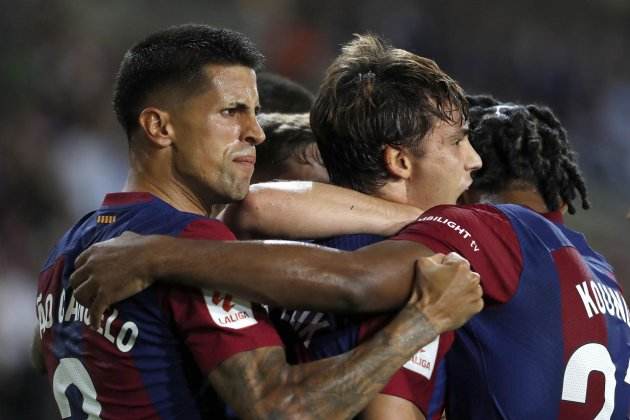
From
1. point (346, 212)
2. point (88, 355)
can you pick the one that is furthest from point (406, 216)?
point (88, 355)

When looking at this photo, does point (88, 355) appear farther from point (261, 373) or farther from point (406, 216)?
point (406, 216)

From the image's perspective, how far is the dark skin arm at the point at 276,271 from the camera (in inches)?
107

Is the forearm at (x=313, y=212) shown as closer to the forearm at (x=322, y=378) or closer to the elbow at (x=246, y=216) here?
the elbow at (x=246, y=216)

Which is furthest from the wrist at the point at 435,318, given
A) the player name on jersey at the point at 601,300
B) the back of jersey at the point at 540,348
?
the player name on jersey at the point at 601,300

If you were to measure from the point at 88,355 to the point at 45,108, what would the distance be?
5.82 metres

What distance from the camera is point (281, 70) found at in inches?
398

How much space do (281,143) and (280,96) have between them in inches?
39.5

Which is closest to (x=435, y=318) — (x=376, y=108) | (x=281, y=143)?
(x=376, y=108)

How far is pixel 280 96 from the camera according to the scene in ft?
16.5

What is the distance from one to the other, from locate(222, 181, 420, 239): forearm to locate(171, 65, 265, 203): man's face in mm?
75

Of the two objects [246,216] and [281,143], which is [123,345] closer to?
[246,216]

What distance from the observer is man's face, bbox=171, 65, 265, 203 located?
10.4 ft

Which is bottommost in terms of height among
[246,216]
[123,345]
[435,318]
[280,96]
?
[123,345]

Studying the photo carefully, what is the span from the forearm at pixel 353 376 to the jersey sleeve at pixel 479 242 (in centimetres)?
23
